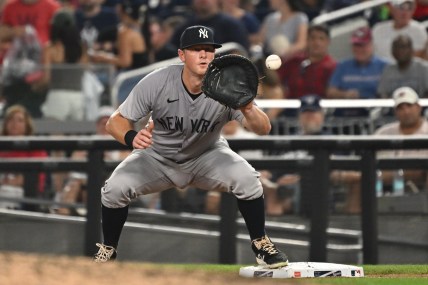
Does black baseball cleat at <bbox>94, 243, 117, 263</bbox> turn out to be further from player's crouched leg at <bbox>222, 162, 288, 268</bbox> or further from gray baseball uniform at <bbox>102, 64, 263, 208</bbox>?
player's crouched leg at <bbox>222, 162, 288, 268</bbox>

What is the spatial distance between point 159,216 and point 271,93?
231cm

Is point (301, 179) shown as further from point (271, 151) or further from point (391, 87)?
point (391, 87)

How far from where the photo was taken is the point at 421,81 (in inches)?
458

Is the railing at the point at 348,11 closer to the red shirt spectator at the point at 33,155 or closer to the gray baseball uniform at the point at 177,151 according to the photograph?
the red shirt spectator at the point at 33,155

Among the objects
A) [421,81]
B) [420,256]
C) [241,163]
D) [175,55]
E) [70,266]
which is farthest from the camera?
[175,55]

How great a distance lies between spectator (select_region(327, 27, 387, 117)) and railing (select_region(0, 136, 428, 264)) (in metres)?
1.91

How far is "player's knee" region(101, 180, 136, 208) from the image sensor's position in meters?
7.62

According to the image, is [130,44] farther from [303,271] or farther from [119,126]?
[303,271]

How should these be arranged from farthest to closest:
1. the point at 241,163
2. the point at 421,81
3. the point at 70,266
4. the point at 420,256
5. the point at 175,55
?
1. the point at 175,55
2. the point at 421,81
3. the point at 420,256
4. the point at 241,163
5. the point at 70,266

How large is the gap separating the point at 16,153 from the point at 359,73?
3516mm

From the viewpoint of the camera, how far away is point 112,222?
7738mm

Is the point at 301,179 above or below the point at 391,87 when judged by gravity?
below

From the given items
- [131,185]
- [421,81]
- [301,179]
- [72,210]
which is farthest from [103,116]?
[131,185]

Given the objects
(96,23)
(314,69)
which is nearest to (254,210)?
(314,69)
